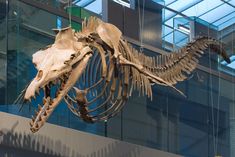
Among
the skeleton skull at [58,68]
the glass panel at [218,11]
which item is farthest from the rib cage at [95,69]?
the glass panel at [218,11]

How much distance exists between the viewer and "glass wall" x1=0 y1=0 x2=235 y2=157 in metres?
11.3

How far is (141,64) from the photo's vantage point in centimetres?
1122

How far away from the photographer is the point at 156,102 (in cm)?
1395

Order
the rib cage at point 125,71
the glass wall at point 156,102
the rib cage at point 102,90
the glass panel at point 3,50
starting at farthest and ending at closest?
the glass wall at point 156,102, the glass panel at point 3,50, the rib cage at point 125,71, the rib cage at point 102,90

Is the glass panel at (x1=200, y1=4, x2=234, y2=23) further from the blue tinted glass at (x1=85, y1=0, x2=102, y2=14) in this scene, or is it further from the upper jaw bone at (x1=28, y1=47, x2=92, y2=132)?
the upper jaw bone at (x1=28, y1=47, x2=92, y2=132)

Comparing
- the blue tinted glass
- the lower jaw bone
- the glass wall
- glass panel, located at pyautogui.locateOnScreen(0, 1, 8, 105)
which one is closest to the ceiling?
the glass wall

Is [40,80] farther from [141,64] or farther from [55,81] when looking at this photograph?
[141,64]

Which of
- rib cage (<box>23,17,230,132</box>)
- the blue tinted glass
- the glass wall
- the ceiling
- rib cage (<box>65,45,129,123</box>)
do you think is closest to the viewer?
rib cage (<box>23,17,230,132</box>)

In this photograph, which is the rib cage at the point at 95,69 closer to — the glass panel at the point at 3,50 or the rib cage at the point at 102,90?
the rib cage at the point at 102,90

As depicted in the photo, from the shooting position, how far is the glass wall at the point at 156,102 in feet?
37.2

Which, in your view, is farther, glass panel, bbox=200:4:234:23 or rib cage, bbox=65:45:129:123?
glass panel, bbox=200:4:234:23

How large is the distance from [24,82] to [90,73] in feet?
3.18

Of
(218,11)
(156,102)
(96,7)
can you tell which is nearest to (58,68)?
(96,7)

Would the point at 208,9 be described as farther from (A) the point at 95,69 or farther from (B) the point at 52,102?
(B) the point at 52,102
